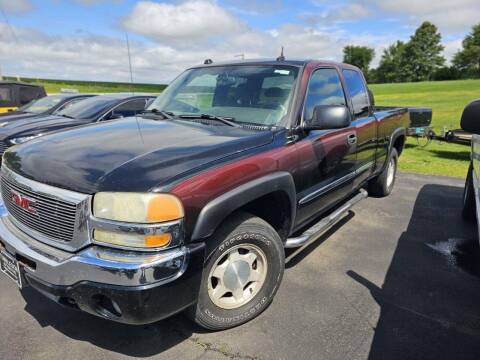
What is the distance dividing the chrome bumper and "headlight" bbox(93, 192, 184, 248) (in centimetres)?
7

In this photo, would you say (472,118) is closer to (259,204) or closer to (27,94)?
(259,204)

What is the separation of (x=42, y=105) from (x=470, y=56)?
10079 centimetres

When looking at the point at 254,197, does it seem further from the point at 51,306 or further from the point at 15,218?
the point at 51,306

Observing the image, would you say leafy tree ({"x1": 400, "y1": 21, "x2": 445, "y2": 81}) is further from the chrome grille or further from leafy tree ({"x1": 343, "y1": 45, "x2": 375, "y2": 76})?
the chrome grille

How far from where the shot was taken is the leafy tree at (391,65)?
96.5 metres

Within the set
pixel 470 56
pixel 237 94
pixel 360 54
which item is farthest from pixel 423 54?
pixel 237 94

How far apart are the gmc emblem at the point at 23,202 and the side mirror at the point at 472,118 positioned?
296cm

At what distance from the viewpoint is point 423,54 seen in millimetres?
92438

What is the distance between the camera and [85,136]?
2.87m

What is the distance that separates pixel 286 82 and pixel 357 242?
2.05m

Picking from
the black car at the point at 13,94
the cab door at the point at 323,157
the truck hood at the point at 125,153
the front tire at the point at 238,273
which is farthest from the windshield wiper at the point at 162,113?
the black car at the point at 13,94

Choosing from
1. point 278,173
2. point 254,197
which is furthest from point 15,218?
point 278,173

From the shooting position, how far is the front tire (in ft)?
8.08

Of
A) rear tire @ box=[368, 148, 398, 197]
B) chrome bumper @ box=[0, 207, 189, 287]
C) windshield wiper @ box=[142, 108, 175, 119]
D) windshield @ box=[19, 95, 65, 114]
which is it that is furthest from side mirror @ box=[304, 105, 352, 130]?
windshield @ box=[19, 95, 65, 114]
